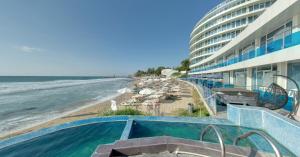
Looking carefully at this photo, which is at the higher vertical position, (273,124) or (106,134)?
(273,124)

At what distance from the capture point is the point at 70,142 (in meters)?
6.28

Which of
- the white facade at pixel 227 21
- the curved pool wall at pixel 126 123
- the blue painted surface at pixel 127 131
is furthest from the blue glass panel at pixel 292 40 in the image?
the white facade at pixel 227 21

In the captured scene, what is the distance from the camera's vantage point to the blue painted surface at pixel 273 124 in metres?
4.18

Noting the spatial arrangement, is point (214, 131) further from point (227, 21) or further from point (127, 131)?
point (227, 21)

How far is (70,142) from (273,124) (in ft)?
26.3

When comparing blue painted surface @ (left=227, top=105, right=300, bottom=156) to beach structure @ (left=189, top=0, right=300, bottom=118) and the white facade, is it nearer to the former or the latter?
beach structure @ (left=189, top=0, right=300, bottom=118)

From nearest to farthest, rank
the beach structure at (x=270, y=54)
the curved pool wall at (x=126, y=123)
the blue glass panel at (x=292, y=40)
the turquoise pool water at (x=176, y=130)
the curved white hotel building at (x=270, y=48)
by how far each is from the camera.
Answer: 1. the curved pool wall at (x=126, y=123)
2. the turquoise pool water at (x=176, y=130)
3. the blue glass panel at (x=292, y=40)
4. the beach structure at (x=270, y=54)
5. the curved white hotel building at (x=270, y=48)

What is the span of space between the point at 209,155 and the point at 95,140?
16.9 feet

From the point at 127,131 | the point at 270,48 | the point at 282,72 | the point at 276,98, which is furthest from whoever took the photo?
the point at 270,48

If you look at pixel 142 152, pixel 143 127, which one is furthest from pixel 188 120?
pixel 142 152

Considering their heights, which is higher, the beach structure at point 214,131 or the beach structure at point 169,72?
the beach structure at point 169,72

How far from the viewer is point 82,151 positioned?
5.75 metres

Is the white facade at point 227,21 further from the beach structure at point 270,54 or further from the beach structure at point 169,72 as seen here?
the beach structure at point 169,72

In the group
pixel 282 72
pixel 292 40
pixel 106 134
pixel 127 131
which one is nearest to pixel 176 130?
pixel 127 131
